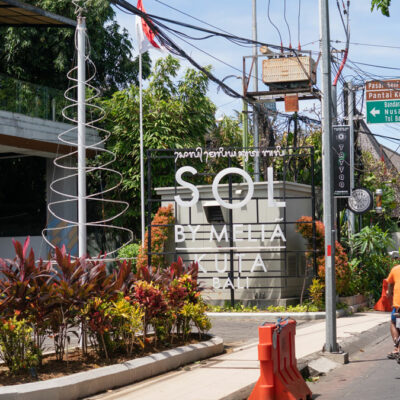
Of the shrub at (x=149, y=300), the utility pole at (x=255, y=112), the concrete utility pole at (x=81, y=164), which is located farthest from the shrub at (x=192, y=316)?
the utility pole at (x=255, y=112)

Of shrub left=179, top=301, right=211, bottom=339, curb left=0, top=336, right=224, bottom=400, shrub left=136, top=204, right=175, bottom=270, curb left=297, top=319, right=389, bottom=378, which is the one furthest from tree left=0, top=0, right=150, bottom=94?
curb left=0, top=336, right=224, bottom=400

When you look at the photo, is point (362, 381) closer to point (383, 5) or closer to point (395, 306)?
point (395, 306)

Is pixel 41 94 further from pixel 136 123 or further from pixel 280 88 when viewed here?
pixel 280 88

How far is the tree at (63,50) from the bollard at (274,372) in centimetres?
2391

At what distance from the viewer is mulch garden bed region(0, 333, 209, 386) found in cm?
880

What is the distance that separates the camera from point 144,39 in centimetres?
2573

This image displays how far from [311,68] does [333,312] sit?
34.9 feet

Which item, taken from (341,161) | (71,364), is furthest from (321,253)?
(71,364)

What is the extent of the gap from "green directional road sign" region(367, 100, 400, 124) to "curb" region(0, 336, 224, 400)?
1321 cm

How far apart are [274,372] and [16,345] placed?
3340 mm

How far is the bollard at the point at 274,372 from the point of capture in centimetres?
860

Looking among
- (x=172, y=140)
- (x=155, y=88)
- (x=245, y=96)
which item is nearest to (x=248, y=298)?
(x=245, y=96)

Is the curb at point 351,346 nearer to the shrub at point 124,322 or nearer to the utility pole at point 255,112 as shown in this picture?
the shrub at point 124,322

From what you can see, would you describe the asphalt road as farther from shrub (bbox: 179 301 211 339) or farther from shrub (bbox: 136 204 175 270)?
shrub (bbox: 136 204 175 270)
